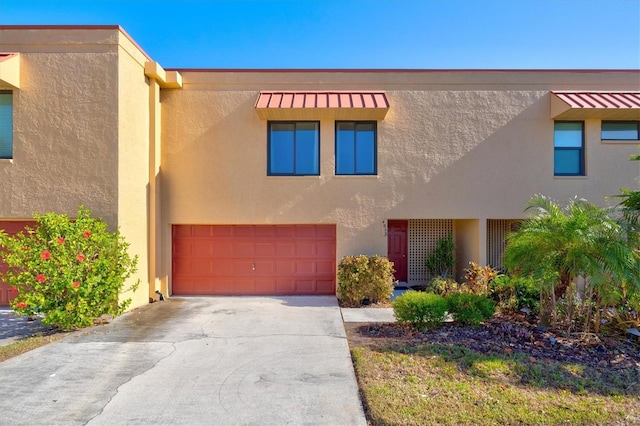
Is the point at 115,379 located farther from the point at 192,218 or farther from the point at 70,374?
the point at 192,218

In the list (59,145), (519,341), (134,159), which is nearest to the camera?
(519,341)

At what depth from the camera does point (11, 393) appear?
4.50 m

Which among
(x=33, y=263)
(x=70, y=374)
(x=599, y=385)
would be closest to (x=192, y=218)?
(x=33, y=263)

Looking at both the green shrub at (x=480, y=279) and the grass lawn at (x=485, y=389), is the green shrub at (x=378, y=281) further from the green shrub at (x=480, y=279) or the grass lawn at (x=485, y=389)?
the grass lawn at (x=485, y=389)

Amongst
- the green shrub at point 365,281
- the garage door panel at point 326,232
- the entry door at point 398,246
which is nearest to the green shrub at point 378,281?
the green shrub at point 365,281

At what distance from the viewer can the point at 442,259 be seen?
36.0 feet

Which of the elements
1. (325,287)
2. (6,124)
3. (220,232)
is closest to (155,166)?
(220,232)

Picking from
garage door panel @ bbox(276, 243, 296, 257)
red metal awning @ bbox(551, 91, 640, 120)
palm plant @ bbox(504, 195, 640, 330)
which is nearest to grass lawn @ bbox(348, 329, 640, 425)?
palm plant @ bbox(504, 195, 640, 330)

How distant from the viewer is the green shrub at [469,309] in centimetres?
Result: 670

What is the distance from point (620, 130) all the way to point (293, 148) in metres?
9.29

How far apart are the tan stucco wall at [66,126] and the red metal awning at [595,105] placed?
11.3 m

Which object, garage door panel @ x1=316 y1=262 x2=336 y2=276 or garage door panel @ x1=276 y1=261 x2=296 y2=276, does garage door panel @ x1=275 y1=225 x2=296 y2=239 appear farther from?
garage door panel @ x1=316 y1=262 x2=336 y2=276

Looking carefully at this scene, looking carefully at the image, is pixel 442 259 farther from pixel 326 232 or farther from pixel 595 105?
pixel 595 105

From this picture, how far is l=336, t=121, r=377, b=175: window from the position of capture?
32.9 feet
